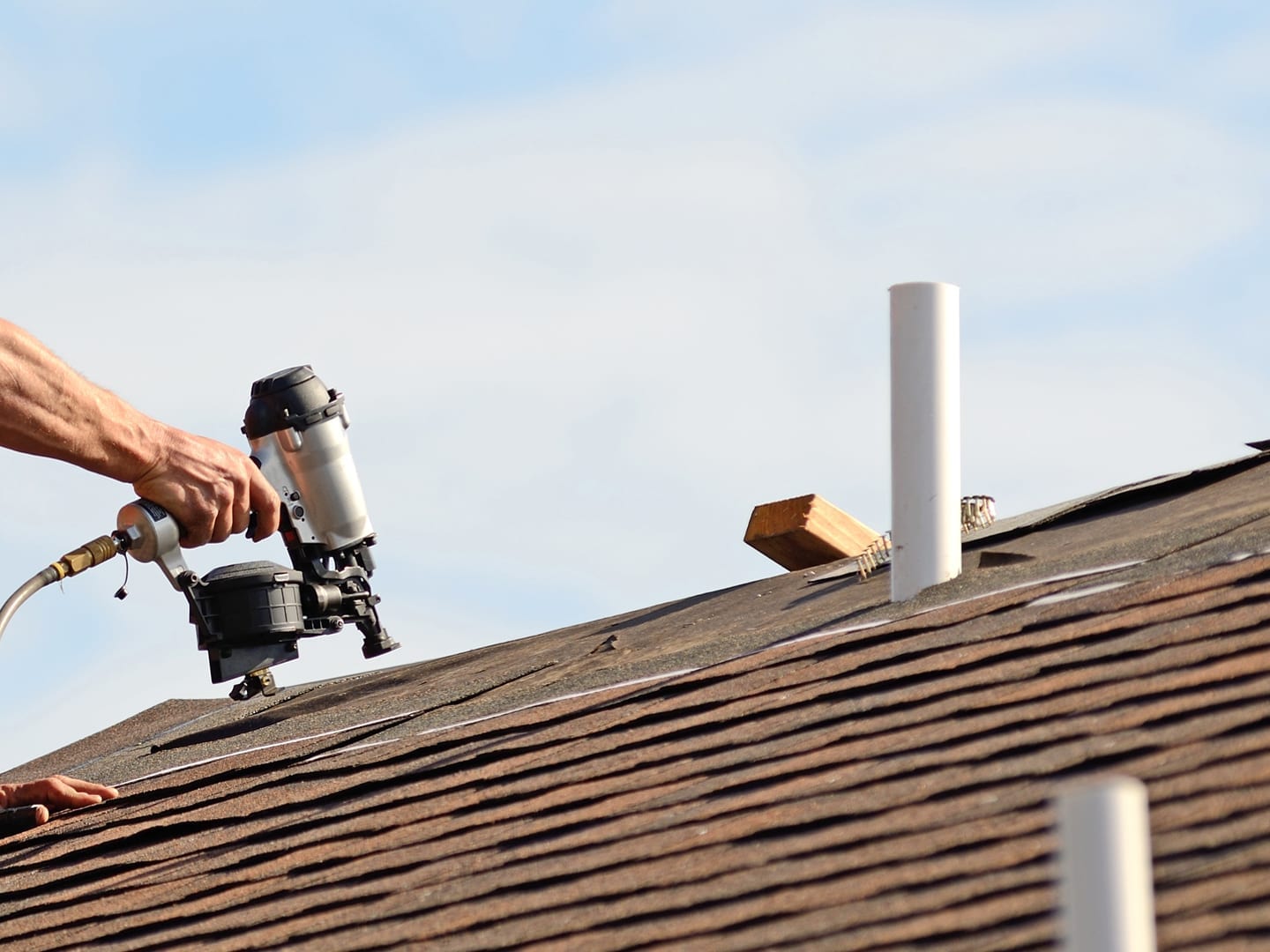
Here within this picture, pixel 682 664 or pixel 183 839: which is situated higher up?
pixel 682 664

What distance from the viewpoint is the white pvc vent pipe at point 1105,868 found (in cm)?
191

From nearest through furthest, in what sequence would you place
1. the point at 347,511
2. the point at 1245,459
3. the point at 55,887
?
the point at 55,887, the point at 1245,459, the point at 347,511

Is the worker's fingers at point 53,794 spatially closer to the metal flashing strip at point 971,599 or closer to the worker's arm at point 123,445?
the worker's arm at point 123,445

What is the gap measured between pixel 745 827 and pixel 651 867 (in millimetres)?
186

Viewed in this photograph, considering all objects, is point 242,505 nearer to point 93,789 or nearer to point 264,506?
point 264,506

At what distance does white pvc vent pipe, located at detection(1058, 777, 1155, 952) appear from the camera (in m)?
1.91

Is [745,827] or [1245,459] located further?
[1245,459]

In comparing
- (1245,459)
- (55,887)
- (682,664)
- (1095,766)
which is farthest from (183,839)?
(1245,459)

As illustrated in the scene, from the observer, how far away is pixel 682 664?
175 inches

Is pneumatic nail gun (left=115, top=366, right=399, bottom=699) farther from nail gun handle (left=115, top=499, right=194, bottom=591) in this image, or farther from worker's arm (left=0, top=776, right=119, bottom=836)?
worker's arm (left=0, top=776, right=119, bottom=836)

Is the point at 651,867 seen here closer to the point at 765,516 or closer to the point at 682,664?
the point at 682,664

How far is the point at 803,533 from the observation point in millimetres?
6402

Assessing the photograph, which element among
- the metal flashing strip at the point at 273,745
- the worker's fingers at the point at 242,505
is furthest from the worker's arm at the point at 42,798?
the worker's fingers at the point at 242,505

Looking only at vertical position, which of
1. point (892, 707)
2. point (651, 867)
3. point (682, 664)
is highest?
point (682, 664)
